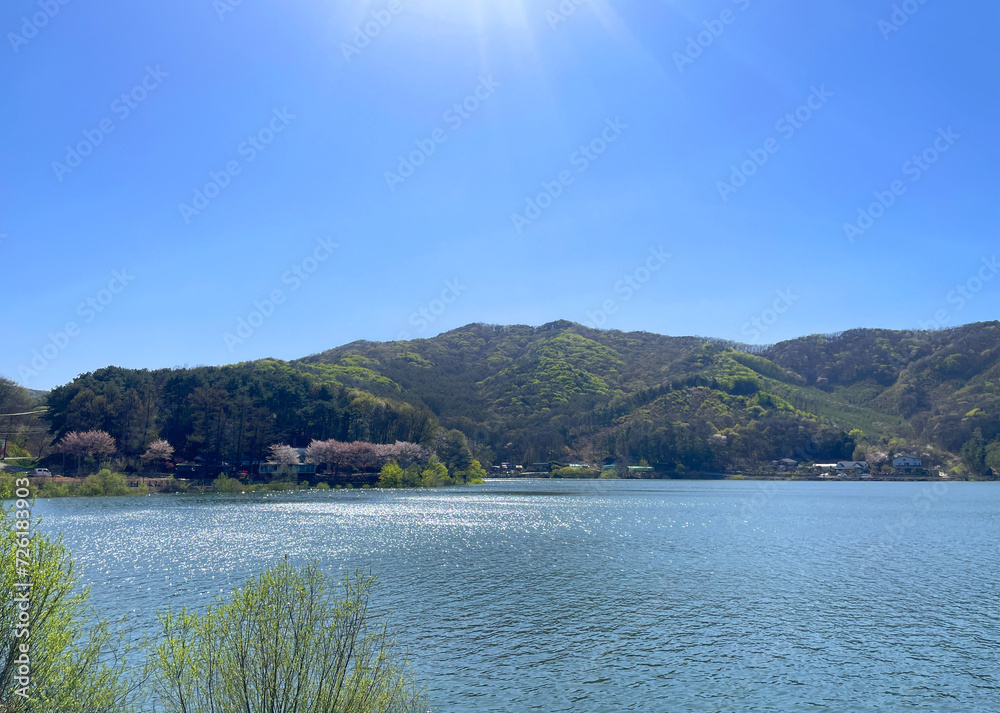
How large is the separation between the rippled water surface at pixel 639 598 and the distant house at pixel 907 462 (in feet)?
448

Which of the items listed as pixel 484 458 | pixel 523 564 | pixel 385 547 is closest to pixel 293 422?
pixel 484 458

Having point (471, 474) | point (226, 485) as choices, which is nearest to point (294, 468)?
point (226, 485)

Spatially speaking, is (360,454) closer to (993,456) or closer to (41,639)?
(41,639)

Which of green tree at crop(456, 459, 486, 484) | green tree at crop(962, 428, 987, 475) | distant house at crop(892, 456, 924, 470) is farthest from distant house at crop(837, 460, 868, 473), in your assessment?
green tree at crop(456, 459, 486, 484)

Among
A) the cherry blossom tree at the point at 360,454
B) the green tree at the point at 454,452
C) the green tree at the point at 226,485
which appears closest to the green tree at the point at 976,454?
the green tree at the point at 454,452

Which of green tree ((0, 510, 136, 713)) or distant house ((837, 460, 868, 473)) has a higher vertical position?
green tree ((0, 510, 136, 713))

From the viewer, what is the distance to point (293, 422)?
447 feet

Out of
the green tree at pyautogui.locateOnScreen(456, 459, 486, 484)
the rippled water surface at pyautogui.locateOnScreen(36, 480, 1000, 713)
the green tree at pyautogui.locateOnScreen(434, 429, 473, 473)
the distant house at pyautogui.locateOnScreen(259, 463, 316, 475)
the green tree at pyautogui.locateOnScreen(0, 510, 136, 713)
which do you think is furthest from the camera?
the green tree at pyautogui.locateOnScreen(434, 429, 473, 473)

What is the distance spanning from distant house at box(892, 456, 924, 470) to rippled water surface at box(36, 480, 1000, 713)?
→ 448 feet

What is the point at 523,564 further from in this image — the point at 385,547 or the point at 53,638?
the point at 53,638

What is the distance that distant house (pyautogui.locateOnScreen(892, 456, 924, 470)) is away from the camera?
17912cm

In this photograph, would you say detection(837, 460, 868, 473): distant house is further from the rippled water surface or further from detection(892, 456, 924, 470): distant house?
the rippled water surface

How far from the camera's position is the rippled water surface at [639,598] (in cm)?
1836

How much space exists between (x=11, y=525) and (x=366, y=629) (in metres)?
14.2
